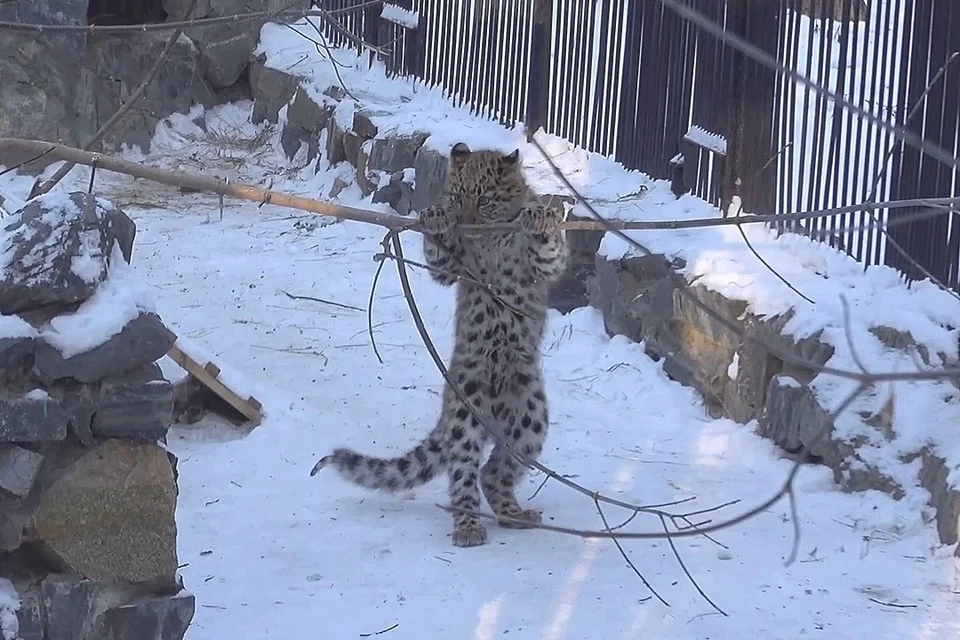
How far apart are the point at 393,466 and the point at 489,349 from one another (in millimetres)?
669

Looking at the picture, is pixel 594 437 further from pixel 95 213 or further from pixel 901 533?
pixel 95 213

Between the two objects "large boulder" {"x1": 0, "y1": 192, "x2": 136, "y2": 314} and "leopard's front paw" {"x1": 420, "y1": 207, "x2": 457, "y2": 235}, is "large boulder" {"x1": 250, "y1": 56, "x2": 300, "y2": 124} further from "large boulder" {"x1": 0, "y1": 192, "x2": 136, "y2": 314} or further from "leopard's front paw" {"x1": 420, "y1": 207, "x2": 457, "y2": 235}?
"large boulder" {"x1": 0, "y1": 192, "x2": 136, "y2": 314}

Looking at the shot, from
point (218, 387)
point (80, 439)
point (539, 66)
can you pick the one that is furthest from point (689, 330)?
point (80, 439)

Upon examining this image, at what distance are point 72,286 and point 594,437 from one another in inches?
143

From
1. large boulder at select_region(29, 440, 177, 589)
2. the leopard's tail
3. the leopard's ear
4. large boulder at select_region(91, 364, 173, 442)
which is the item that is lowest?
the leopard's tail

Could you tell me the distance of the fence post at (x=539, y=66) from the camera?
34.2 ft

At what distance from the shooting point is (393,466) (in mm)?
6109

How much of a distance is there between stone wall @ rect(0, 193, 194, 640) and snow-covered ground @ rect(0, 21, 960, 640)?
0.66m

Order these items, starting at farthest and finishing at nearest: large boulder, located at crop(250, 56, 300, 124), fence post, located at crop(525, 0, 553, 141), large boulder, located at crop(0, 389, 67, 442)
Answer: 1. large boulder, located at crop(250, 56, 300, 124)
2. fence post, located at crop(525, 0, 553, 141)
3. large boulder, located at crop(0, 389, 67, 442)

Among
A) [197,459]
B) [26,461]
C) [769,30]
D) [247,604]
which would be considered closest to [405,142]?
[769,30]

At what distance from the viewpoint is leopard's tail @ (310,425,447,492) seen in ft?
19.8

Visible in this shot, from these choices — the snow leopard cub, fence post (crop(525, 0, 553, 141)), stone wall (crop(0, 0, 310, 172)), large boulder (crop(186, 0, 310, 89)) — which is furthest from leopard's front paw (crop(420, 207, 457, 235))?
large boulder (crop(186, 0, 310, 89))

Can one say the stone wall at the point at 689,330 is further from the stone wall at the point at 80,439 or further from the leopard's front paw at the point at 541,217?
the stone wall at the point at 80,439

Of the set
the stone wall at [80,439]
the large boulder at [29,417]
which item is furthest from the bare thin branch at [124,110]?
the large boulder at [29,417]
